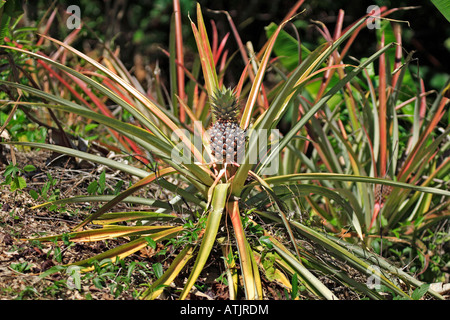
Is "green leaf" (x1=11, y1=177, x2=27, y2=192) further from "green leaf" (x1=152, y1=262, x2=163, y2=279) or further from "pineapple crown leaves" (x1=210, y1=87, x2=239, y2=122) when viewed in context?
"pineapple crown leaves" (x1=210, y1=87, x2=239, y2=122)

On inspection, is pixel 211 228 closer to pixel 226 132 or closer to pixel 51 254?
pixel 226 132

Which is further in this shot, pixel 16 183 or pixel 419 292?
pixel 16 183

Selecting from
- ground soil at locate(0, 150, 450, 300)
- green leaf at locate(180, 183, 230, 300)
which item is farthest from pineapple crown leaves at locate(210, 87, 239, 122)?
ground soil at locate(0, 150, 450, 300)

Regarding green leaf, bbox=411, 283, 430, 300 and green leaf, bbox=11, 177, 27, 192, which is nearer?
green leaf, bbox=411, 283, 430, 300

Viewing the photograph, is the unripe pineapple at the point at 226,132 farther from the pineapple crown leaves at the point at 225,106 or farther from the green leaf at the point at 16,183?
the green leaf at the point at 16,183

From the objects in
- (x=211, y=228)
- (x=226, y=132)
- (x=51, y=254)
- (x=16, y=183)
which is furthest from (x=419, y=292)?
(x=16, y=183)

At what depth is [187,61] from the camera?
5641 mm

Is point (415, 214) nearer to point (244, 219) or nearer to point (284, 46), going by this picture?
point (244, 219)

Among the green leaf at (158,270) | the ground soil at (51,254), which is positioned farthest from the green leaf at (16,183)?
the green leaf at (158,270)

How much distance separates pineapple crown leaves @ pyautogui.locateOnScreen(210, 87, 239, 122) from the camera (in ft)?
4.91

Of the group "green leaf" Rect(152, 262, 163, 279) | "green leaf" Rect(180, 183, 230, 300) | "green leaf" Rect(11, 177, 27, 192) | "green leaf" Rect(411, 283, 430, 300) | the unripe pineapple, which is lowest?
"green leaf" Rect(411, 283, 430, 300)

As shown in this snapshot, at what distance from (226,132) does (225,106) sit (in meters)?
0.09

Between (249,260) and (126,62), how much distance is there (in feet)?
14.2

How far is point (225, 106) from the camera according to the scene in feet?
4.93
